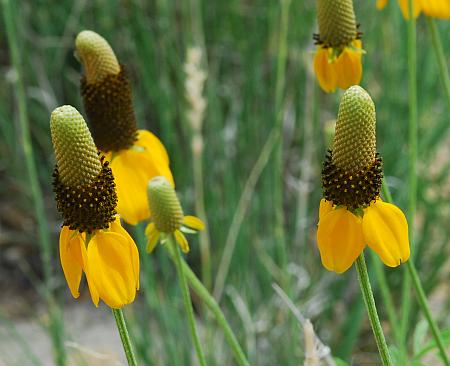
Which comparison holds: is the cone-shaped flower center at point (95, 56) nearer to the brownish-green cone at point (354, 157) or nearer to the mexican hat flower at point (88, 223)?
the mexican hat flower at point (88, 223)

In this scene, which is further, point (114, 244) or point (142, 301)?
point (142, 301)

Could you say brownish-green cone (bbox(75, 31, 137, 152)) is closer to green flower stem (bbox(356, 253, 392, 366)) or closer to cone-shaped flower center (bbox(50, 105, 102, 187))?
cone-shaped flower center (bbox(50, 105, 102, 187))

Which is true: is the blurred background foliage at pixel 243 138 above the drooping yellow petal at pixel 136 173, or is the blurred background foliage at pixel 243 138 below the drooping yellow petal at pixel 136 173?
below

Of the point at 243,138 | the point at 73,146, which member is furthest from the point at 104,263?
the point at 243,138

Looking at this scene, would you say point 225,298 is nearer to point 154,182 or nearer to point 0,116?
point 0,116

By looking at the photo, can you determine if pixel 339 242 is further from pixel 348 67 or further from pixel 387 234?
pixel 348 67

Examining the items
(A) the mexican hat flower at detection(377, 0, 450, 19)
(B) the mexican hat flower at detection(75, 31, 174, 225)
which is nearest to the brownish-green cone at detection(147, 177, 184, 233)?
(B) the mexican hat flower at detection(75, 31, 174, 225)

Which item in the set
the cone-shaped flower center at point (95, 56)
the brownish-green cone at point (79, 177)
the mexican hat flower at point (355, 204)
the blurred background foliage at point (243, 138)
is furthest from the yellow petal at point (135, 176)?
the blurred background foliage at point (243, 138)

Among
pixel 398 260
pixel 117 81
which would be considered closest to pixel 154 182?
pixel 117 81
